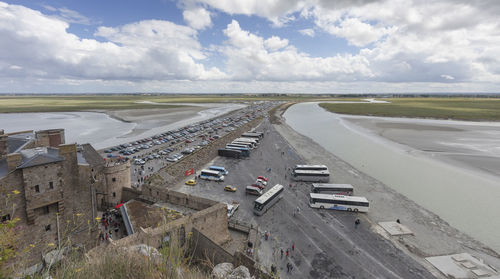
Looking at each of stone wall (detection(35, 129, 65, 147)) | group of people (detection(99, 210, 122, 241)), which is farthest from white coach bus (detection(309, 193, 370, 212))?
stone wall (detection(35, 129, 65, 147))

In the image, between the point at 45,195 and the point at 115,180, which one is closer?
the point at 45,195

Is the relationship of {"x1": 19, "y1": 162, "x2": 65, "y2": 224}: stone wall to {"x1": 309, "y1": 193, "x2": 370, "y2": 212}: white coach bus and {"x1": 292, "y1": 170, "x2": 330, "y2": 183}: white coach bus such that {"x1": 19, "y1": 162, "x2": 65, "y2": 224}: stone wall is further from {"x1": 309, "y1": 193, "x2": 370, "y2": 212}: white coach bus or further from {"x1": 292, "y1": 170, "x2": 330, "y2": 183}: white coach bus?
{"x1": 292, "y1": 170, "x2": 330, "y2": 183}: white coach bus

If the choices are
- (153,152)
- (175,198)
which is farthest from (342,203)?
(153,152)

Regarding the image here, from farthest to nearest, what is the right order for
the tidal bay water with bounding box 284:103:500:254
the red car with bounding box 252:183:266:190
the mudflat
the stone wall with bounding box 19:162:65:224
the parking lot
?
the parking lot < the red car with bounding box 252:183:266:190 < the tidal bay water with bounding box 284:103:500:254 < the mudflat < the stone wall with bounding box 19:162:65:224

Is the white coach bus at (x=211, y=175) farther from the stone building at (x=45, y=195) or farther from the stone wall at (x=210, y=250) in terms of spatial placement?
the stone wall at (x=210, y=250)

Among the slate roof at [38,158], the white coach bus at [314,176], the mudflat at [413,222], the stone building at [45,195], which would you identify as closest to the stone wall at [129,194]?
the stone building at [45,195]

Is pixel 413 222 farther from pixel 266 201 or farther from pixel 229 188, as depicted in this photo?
pixel 229 188
